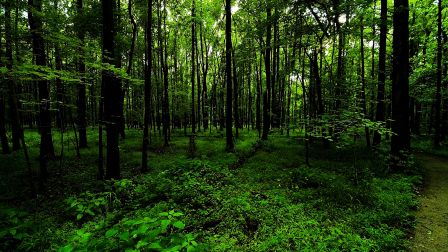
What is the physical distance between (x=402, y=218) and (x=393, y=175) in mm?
4038

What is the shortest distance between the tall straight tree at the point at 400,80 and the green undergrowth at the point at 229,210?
5.19 feet

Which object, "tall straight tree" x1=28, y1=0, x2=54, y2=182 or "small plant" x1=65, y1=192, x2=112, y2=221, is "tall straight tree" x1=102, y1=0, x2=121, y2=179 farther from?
"small plant" x1=65, y1=192, x2=112, y2=221

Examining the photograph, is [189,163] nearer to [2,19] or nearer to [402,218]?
[402,218]

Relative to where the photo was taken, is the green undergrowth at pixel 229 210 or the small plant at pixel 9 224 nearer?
the small plant at pixel 9 224

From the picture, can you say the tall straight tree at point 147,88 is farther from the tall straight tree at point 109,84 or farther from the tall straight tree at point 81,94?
the tall straight tree at point 81,94

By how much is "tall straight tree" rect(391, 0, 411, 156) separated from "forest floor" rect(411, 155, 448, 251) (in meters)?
1.74

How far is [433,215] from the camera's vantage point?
6441mm

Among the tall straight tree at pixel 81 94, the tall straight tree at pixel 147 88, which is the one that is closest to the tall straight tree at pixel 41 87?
the tall straight tree at pixel 81 94

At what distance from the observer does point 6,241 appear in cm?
363

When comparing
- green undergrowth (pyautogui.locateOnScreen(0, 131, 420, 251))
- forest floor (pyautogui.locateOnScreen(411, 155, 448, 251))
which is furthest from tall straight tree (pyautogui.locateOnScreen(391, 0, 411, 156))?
forest floor (pyautogui.locateOnScreen(411, 155, 448, 251))

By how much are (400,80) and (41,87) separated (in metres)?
17.5

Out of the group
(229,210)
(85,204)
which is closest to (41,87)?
(85,204)

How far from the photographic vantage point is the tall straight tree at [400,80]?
9.92 m

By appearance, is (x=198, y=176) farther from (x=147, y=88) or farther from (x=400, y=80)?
(x=400, y=80)
